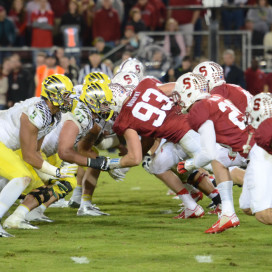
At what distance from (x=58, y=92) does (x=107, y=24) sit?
9252mm

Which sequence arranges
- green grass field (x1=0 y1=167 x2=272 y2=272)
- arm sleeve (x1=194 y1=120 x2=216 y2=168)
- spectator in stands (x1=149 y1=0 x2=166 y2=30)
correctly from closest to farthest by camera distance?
green grass field (x1=0 y1=167 x2=272 y2=272)
arm sleeve (x1=194 y1=120 x2=216 y2=168)
spectator in stands (x1=149 y1=0 x2=166 y2=30)

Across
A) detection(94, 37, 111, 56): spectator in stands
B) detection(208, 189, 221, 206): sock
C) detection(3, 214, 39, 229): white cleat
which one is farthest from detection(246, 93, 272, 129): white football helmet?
detection(94, 37, 111, 56): spectator in stands

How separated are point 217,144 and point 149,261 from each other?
1766 mm

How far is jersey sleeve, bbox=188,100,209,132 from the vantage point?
21.8 feet

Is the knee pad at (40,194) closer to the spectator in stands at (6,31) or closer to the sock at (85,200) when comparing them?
the sock at (85,200)

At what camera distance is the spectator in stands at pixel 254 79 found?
14492 millimetres

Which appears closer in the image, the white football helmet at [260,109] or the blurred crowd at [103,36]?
the white football helmet at [260,109]

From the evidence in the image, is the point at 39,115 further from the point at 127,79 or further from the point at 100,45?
the point at 100,45

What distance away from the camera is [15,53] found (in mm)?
15305

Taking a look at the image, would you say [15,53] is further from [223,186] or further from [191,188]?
[223,186]

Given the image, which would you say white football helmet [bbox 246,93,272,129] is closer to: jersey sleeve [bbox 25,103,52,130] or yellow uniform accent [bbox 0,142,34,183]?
jersey sleeve [bbox 25,103,52,130]

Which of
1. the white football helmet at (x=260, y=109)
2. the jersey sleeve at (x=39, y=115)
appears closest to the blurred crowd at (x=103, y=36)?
the jersey sleeve at (x=39, y=115)

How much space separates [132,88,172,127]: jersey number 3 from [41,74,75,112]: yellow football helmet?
68 centimetres

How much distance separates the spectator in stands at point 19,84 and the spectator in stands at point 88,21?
6.69ft
